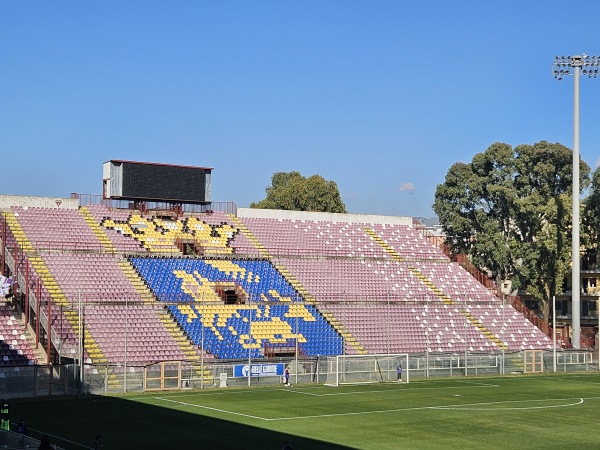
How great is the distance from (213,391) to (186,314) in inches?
401

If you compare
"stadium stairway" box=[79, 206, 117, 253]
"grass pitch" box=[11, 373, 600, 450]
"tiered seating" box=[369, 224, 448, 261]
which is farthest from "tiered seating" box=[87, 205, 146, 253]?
"tiered seating" box=[369, 224, 448, 261]

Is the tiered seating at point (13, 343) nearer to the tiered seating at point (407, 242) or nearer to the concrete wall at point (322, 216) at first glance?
the concrete wall at point (322, 216)

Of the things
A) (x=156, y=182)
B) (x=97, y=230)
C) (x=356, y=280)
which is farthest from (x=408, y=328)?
(x=97, y=230)

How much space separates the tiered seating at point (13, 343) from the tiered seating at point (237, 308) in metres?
11.0

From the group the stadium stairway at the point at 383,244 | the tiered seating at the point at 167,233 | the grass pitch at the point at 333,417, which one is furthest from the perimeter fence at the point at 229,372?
the stadium stairway at the point at 383,244

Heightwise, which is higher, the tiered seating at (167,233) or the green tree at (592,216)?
the green tree at (592,216)

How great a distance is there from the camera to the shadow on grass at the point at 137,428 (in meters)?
39.0

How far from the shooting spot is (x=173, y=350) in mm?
62969

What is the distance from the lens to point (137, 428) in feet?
142

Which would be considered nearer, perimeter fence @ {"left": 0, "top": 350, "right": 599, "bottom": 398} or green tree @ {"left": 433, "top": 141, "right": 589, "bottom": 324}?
perimeter fence @ {"left": 0, "top": 350, "right": 599, "bottom": 398}

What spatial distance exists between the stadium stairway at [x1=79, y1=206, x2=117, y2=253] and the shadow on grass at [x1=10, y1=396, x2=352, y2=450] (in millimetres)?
22399

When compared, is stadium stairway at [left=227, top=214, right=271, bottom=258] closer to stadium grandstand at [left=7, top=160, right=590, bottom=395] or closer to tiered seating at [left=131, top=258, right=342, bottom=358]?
stadium grandstand at [left=7, top=160, right=590, bottom=395]

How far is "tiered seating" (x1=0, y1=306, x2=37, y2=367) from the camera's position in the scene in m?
57.2

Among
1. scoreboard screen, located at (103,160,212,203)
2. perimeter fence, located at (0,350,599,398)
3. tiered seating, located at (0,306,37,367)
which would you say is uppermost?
scoreboard screen, located at (103,160,212,203)
